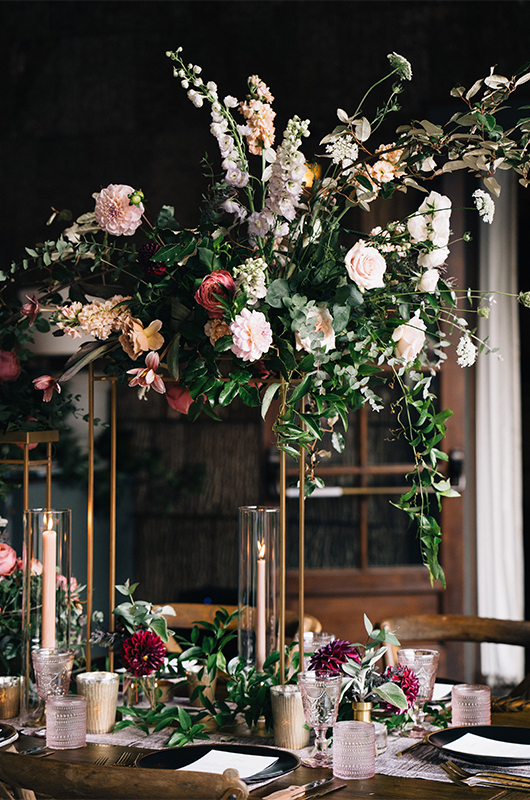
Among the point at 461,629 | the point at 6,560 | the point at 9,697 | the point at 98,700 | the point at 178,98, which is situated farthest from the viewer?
the point at 178,98

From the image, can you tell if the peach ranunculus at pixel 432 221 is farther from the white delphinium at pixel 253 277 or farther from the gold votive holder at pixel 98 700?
the gold votive holder at pixel 98 700

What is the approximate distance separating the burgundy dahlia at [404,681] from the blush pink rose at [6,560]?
727mm

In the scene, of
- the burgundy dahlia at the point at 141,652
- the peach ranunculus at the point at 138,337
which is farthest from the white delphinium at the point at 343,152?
the burgundy dahlia at the point at 141,652

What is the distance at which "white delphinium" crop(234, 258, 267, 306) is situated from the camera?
1279 millimetres

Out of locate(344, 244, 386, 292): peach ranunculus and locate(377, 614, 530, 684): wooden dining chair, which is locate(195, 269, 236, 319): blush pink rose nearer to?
locate(344, 244, 386, 292): peach ranunculus

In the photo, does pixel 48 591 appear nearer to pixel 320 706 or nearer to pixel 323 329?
pixel 320 706

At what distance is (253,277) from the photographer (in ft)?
4.22

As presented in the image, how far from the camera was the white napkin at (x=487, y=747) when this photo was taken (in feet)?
4.26

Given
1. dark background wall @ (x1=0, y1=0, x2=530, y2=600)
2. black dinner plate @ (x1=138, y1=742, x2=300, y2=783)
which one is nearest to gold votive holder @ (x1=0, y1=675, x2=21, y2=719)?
black dinner plate @ (x1=138, y1=742, x2=300, y2=783)

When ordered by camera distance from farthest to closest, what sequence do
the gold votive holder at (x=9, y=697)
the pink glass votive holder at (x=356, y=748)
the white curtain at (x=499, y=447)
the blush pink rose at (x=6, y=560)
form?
the white curtain at (x=499, y=447)
the blush pink rose at (x=6, y=560)
the gold votive holder at (x=9, y=697)
the pink glass votive holder at (x=356, y=748)

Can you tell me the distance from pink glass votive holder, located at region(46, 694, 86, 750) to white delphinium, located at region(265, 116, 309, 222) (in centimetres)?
82

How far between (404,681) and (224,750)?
308 millimetres

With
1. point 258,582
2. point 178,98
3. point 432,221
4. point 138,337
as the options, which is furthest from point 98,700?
point 178,98

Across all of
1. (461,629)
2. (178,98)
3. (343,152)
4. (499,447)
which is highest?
(178,98)
